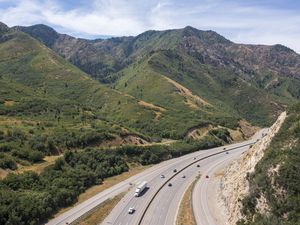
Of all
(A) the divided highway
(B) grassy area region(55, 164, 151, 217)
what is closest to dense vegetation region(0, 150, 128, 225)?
(B) grassy area region(55, 164, 151, 217)

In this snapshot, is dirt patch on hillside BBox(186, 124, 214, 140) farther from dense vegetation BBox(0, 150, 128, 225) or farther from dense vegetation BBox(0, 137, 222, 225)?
dense vegetation BBox(0, 150, 128, 225)

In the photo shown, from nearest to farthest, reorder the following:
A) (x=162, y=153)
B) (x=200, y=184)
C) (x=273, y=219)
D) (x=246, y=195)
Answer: (x=273, y=219)
(x=246, y=195)
(x=200, y=184)
(x=162, y=153)

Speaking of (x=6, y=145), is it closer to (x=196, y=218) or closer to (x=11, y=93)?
(x=196, y=218)

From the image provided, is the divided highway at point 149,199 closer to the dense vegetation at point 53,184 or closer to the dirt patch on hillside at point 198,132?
the dense vegetation at point 53,184

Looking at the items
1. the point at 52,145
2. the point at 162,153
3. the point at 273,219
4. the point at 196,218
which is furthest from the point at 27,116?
the point at 273,219

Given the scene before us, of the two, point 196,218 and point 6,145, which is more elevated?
point 6,145

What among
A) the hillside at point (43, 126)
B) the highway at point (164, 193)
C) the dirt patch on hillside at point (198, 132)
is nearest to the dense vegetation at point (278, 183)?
the highway at point (164, 193)
